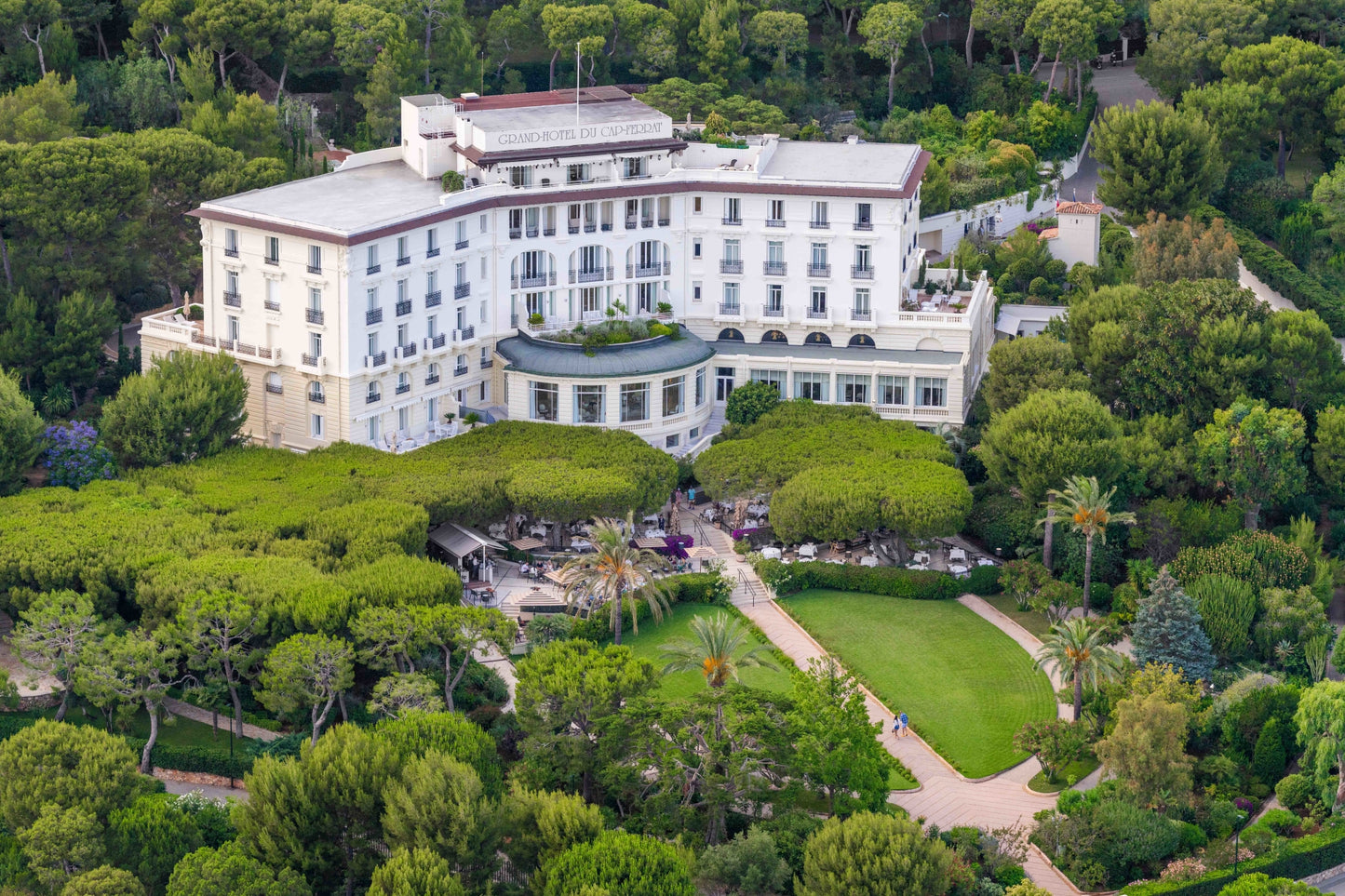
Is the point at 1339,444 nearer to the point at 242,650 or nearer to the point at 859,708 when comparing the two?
the point at 859,708

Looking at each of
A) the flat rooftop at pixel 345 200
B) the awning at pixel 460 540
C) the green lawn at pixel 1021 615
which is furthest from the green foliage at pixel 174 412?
the green lawn at pixel 1021 615

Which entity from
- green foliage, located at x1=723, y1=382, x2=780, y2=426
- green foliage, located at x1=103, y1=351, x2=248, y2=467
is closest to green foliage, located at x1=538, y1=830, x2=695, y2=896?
green foliage, located at x1=103, y1=351, x2=248, y2=467

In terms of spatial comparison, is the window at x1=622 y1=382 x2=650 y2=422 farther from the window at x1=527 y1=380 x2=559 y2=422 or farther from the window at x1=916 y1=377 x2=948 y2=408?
the window at x1=916 y1=377 x2=948 y2=408

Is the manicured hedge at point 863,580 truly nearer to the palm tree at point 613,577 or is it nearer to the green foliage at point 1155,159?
the palm tree at point 613,577

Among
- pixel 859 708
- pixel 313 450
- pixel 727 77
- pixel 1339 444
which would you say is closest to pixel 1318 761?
pixel 859 708

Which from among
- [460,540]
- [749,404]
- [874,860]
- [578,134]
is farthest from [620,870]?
[578,134]
